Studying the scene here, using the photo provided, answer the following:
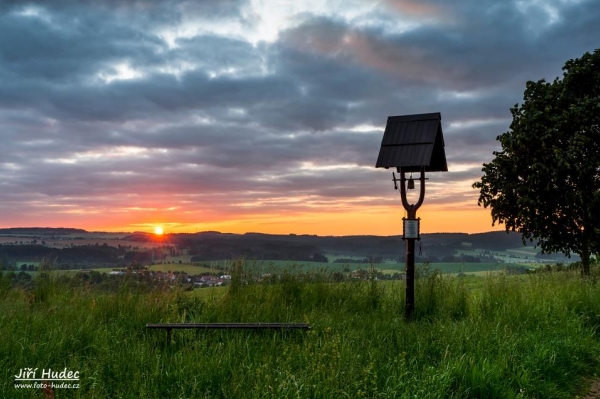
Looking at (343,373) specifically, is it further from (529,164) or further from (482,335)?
(529,164)

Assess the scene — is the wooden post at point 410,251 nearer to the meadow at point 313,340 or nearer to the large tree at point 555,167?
the meadow at point 313,340

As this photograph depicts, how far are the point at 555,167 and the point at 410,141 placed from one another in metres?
12.6

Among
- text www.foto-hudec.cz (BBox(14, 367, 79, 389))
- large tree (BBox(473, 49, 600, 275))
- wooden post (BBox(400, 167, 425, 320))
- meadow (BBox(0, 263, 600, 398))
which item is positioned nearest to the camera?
meadow (BBox(0, 263, 600, 398))

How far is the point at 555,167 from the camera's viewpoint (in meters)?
19.1

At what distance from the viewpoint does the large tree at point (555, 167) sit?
61.8 ft

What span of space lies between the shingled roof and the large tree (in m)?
11.1

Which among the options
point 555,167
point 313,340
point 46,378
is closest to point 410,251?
point 313,340

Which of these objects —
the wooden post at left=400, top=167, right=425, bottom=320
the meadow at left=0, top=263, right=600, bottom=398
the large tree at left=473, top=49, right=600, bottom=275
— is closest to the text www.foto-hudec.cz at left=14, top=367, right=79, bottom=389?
the meadow at left=0, top=263, right=600, bottom=398

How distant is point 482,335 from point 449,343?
2.24 feet

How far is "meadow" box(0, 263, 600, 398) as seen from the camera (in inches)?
207

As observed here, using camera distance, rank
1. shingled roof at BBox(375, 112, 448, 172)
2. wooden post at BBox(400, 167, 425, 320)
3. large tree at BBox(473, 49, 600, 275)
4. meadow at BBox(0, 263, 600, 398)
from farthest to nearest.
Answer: large tree at BBox(473, 49, 600, 275) → shingled roof at BBox(375, 112, 448, 172) → wooden post at BBox(400, 167, 425, 320) → meadow at BBox(0, 263, 600, 398)

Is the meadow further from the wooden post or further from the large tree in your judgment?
the large tree

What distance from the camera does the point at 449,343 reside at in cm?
684

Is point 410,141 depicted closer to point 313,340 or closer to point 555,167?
point 313,340
